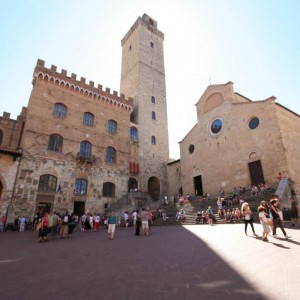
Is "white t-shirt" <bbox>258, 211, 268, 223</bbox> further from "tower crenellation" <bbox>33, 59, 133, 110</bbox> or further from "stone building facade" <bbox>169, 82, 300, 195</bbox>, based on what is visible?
"tower crenellation" <bbox>33, 59, 133, 110</bbox>

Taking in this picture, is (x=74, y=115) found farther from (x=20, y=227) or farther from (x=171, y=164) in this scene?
(x=171, y=164)

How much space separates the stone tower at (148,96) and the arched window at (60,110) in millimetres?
9281

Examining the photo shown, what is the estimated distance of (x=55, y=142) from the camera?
2139 centimetres

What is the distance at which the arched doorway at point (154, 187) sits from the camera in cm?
2892

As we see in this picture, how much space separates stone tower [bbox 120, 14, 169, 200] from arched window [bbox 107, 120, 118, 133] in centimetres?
309

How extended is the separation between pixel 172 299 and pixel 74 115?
22.9 meters

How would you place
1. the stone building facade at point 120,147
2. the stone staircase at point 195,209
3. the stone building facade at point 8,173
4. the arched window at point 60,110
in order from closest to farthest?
the stone staircase at point 195,209 < the stone building facade at point 8,173 < the stone building facade at point 120,147 < the arched window at point 60,110

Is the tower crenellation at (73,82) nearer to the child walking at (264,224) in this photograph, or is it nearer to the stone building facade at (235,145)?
the stone building facade at (235,145)

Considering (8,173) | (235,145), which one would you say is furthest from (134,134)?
(8,173)

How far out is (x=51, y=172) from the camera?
2019 cm

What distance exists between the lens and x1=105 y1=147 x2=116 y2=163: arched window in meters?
24.6

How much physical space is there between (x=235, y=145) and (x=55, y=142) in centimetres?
1869

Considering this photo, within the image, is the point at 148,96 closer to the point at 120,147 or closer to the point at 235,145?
the point at 120,147

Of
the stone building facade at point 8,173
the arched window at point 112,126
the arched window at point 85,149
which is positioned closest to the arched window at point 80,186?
the arched window at point 85,149
